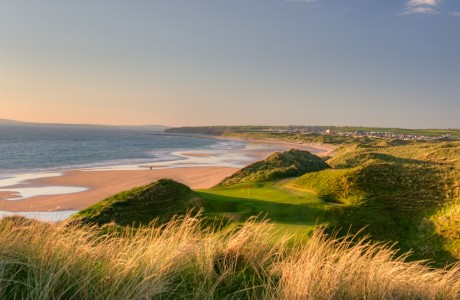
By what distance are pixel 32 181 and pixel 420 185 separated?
35889mm

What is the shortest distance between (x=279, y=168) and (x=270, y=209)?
14.3 metres

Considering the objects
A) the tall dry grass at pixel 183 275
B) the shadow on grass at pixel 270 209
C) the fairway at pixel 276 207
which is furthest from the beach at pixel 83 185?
the tall dry grass at pixel 183 275

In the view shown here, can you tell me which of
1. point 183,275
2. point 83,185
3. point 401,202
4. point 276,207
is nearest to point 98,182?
point 83,185

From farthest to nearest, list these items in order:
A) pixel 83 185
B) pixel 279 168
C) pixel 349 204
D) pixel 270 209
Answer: pixel 83 185, pixel 279 168, pixel 349 204, pixel 270 209

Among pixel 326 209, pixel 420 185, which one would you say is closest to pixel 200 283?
pixel 326 209

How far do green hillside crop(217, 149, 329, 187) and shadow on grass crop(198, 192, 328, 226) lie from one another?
356 inches

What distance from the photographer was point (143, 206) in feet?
61.5

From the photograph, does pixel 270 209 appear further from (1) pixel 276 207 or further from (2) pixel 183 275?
(2) pixel 183 275

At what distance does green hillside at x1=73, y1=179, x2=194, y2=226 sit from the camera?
1759 centimetres

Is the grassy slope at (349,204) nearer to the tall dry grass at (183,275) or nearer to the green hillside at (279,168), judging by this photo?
the green hillside at (279,168)

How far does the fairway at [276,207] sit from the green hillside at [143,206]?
1255mm

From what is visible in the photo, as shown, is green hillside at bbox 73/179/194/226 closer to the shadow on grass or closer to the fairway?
the fairway

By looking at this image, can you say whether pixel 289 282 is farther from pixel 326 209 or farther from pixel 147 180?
pixel 147 180

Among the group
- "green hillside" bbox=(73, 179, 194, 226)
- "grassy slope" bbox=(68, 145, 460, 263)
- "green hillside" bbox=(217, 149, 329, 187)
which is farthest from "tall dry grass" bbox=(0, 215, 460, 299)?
A: "green hillside" bbox=(217, 149, 329, 187)
